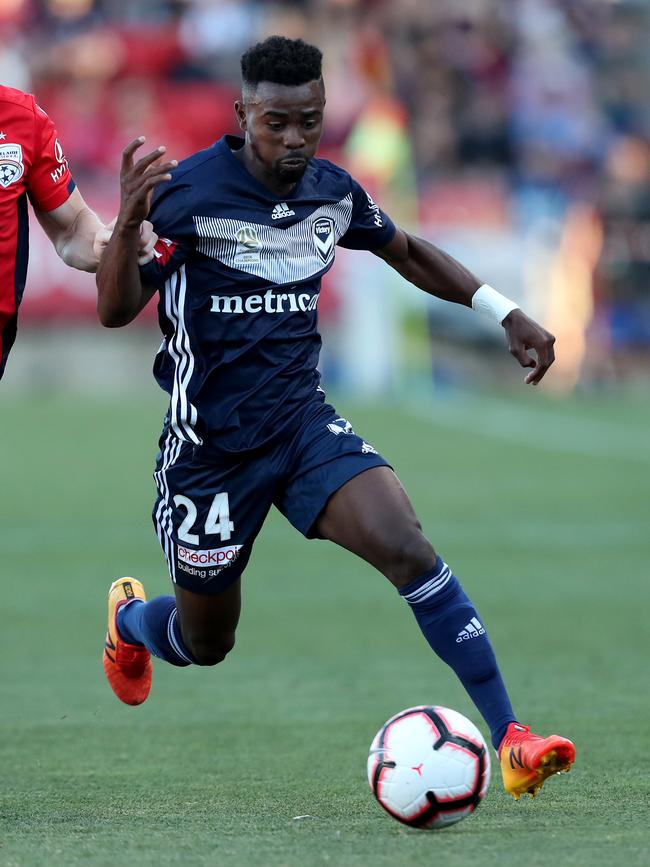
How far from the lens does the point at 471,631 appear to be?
486 centimetres

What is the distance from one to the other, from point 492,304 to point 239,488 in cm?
108

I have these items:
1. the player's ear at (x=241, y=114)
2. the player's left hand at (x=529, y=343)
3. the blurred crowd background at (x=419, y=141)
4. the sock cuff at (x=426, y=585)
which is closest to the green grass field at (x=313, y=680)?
the sock cuff at (x=426, y=585)

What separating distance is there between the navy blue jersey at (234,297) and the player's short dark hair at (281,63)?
288 millimetres

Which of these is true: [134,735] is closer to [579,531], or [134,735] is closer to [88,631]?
[88,631]

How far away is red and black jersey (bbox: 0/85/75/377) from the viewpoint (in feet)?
16.7

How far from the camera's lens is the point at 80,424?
712 inches

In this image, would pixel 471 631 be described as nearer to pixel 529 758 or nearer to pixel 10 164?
pixel 529 758

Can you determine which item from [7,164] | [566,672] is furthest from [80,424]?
[7,164]

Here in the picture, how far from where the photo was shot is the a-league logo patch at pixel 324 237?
520cm

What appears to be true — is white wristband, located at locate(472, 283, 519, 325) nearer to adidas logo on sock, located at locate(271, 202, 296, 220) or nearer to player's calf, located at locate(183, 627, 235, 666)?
adidas logo on sock, located at locate(271, 202, 296, 220)

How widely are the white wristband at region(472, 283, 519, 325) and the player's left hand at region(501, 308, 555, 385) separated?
0.10ft

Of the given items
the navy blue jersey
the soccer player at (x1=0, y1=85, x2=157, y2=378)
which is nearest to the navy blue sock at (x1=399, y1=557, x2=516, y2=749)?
the navy blue jersey

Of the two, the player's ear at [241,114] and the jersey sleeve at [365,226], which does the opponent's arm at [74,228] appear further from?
the jersey sleeve at [365,226]

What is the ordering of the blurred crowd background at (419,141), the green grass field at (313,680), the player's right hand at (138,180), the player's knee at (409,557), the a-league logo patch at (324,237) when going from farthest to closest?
the blurred crowd background at (419,141)
the a-league logo patch at (324,237)
the player's knee at (409,557)
the player's right hand at (138,180)
the green grass field at (313,680)
